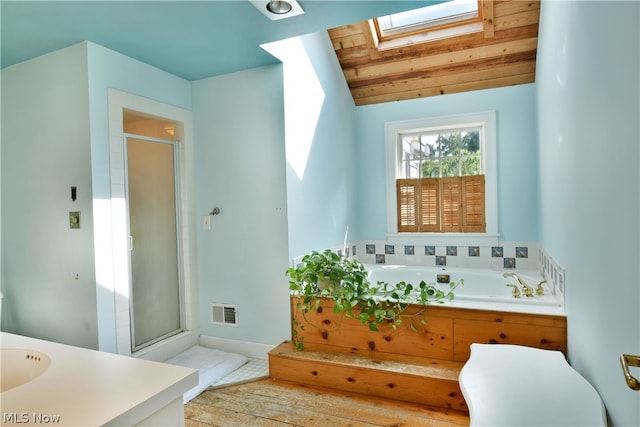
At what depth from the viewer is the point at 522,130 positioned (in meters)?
3.31

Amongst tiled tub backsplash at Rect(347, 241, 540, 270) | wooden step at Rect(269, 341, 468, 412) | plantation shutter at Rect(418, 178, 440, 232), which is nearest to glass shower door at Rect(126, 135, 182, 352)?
Answer: wooden step at Rect(269, 341, 468, 412)

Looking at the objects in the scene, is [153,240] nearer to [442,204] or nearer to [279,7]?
[279,7]

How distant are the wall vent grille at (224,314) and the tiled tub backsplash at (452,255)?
1.32 metres

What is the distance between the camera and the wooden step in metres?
1.99

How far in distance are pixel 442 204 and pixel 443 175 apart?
0.97 ft

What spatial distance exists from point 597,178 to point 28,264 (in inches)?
130

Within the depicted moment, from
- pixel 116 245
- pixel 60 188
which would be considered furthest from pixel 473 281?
pixel 60 188

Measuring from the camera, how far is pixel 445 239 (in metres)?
3.56

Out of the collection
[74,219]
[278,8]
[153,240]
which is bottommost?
[153,240]

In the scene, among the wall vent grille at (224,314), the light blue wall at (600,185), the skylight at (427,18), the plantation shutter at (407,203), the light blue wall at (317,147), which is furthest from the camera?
the plantation shutter at (407,203)

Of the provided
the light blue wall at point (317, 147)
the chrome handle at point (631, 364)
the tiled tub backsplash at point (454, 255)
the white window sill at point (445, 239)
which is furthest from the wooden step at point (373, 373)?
the white window sill at point (445, 239)

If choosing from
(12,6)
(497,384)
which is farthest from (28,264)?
(497,384)

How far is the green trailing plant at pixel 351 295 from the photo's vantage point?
222 cm

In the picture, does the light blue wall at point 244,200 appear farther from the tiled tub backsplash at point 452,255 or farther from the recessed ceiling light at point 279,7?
the tiled tub backsplash at point 452,255
